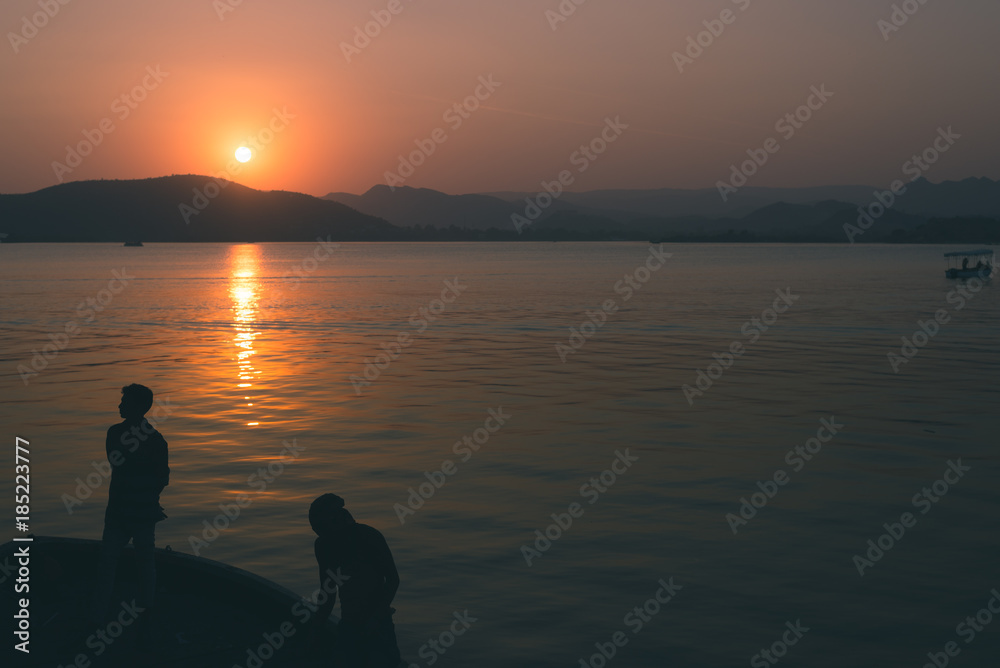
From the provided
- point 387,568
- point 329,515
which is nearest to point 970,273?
point 387,568

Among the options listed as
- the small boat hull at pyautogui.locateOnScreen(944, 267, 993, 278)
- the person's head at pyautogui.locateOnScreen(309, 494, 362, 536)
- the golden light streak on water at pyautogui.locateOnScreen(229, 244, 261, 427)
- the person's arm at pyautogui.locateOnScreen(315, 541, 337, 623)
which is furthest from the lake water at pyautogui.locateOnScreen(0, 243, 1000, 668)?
the small boat hull at pyautogui.locateOnScreen(944, 267, 993, 278)

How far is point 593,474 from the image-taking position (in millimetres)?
18453

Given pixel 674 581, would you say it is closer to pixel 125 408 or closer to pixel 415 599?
pixel 415 599

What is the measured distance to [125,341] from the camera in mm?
44844

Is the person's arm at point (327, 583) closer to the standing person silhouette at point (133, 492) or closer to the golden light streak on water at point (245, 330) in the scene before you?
the standing person silhouette at point (133, 492)

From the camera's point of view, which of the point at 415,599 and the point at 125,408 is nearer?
the point at 125,408

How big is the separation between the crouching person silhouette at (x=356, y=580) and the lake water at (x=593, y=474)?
1979mm

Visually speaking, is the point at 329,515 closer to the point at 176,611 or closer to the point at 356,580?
the point at 356,580

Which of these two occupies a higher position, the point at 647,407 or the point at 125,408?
the point at 125,408

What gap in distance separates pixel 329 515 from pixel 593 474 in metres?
10.7

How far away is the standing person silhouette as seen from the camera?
31.4ft

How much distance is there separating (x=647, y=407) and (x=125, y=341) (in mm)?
28774

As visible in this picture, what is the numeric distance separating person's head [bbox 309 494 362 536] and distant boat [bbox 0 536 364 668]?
4.28ft

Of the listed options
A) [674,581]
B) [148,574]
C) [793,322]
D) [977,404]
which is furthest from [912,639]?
[793,322]
